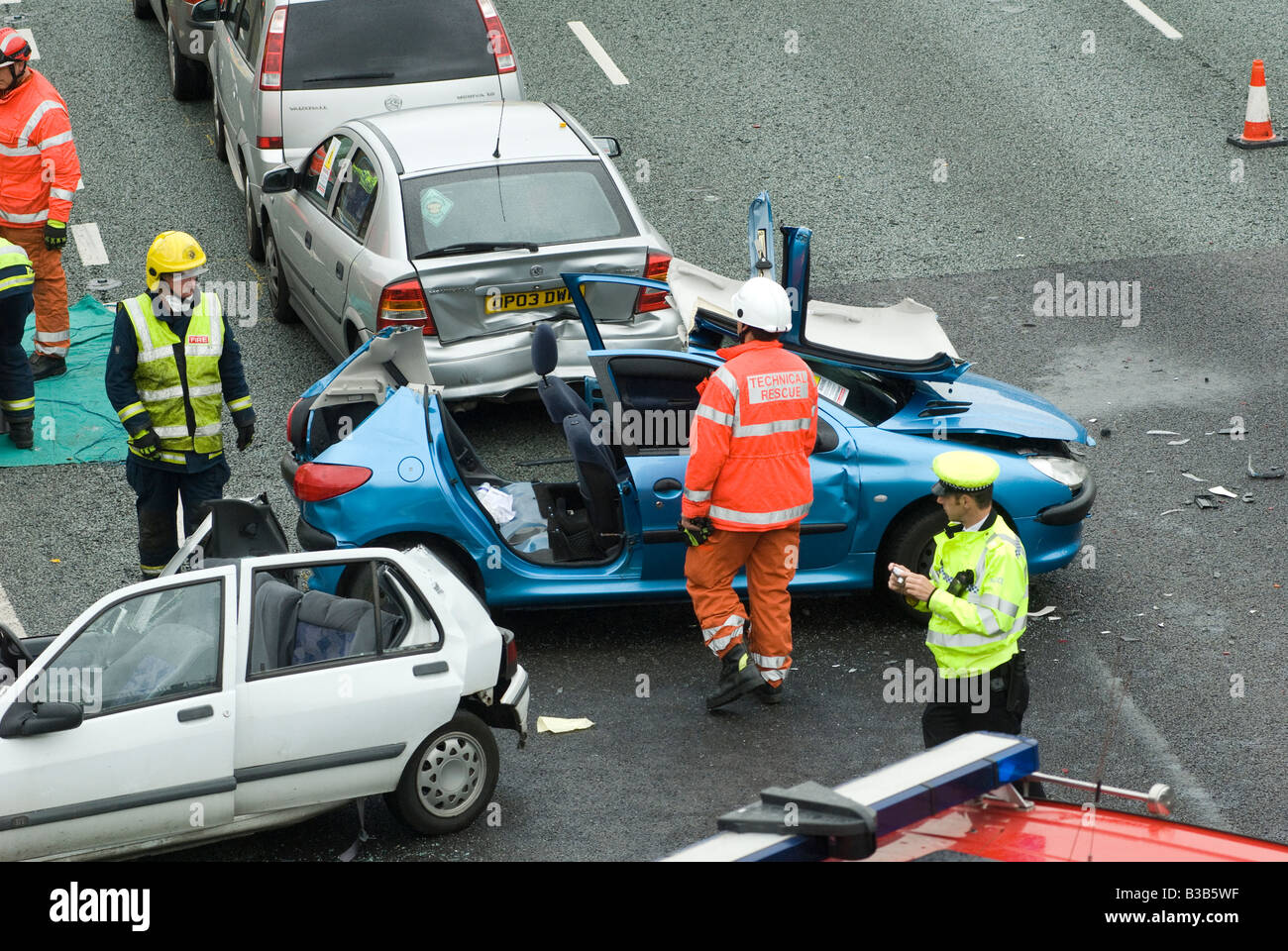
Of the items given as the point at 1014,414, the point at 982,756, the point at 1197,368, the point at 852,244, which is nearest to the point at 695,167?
the point at 852,244

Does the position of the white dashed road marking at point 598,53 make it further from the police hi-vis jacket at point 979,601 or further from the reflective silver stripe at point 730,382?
→ the police hi-vis jacket at point 979,601

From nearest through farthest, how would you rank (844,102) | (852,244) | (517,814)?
(517,814) → (852,244) → (844,102)

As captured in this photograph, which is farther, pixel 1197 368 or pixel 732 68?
pixel 732 68

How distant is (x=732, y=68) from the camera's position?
49.6ft

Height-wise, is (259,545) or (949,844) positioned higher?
(949,844)

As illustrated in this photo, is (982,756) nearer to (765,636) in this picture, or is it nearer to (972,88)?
(765,636)

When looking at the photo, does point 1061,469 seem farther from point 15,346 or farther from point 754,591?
point 15,346

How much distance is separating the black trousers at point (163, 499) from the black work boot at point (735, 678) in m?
2.65

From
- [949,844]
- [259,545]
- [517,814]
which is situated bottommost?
[517,814]

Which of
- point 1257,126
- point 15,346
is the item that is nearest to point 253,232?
point 15,346

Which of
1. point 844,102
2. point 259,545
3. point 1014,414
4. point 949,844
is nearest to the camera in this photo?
point 949,844

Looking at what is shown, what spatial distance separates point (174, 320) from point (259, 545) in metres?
1.32

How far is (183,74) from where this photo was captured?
14391mm

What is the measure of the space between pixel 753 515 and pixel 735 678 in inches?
28.7
